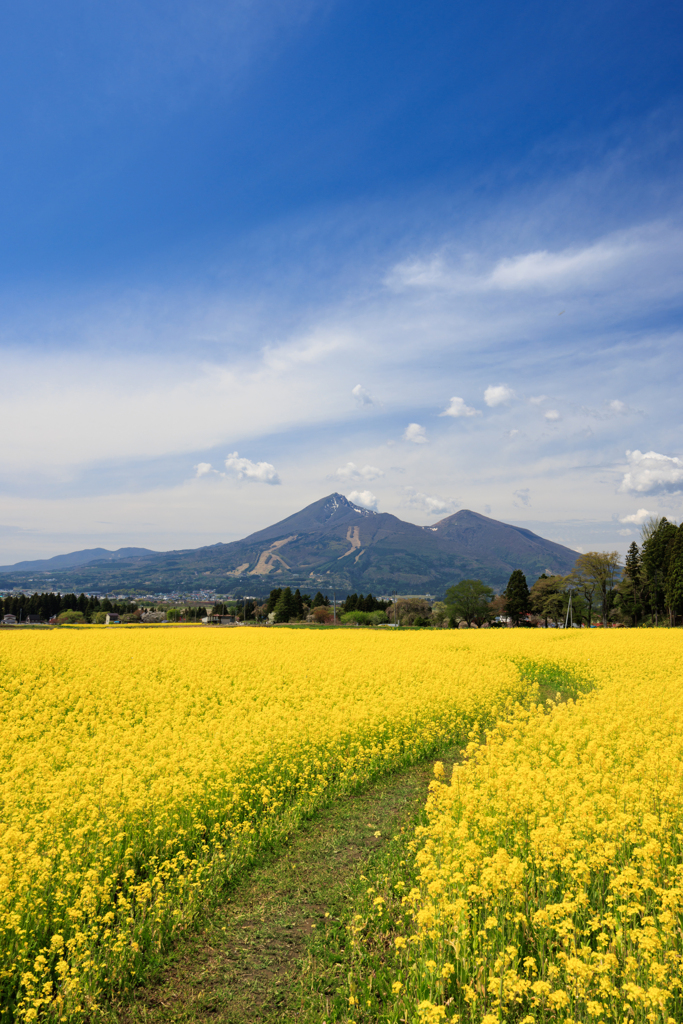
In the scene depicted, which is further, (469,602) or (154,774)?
(469,602)

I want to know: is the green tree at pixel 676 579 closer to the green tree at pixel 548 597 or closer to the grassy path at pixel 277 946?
the green tree at pixel 548 597

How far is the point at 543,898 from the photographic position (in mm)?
4910

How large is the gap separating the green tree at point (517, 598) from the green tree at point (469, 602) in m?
6.91

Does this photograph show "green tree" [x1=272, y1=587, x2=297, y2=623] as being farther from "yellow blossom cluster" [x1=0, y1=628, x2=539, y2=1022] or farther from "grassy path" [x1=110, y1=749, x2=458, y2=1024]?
"grassy path" [x1=110, y1=749, x2=458, y2=1024]

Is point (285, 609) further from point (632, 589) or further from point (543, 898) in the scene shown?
point (543, 898)

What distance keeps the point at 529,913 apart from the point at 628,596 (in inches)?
3062

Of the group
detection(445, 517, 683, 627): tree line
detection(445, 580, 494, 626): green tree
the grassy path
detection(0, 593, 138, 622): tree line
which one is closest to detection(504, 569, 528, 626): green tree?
detection(445, 517, 683, 627): tree line

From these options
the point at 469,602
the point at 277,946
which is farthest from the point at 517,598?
the point at 277,946

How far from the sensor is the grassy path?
4379 mm

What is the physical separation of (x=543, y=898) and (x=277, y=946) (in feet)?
8.77

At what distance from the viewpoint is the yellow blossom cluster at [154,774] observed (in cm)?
492

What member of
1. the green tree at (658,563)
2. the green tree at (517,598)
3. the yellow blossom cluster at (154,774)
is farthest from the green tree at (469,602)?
the yellow blossom cluster at (154,774)

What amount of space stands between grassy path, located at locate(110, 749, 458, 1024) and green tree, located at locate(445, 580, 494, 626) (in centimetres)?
8356

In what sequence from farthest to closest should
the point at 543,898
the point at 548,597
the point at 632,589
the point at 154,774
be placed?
1. the point at 548,597
2. the point at 632,589
3. the point at 154,774
4. the point at 543,898
